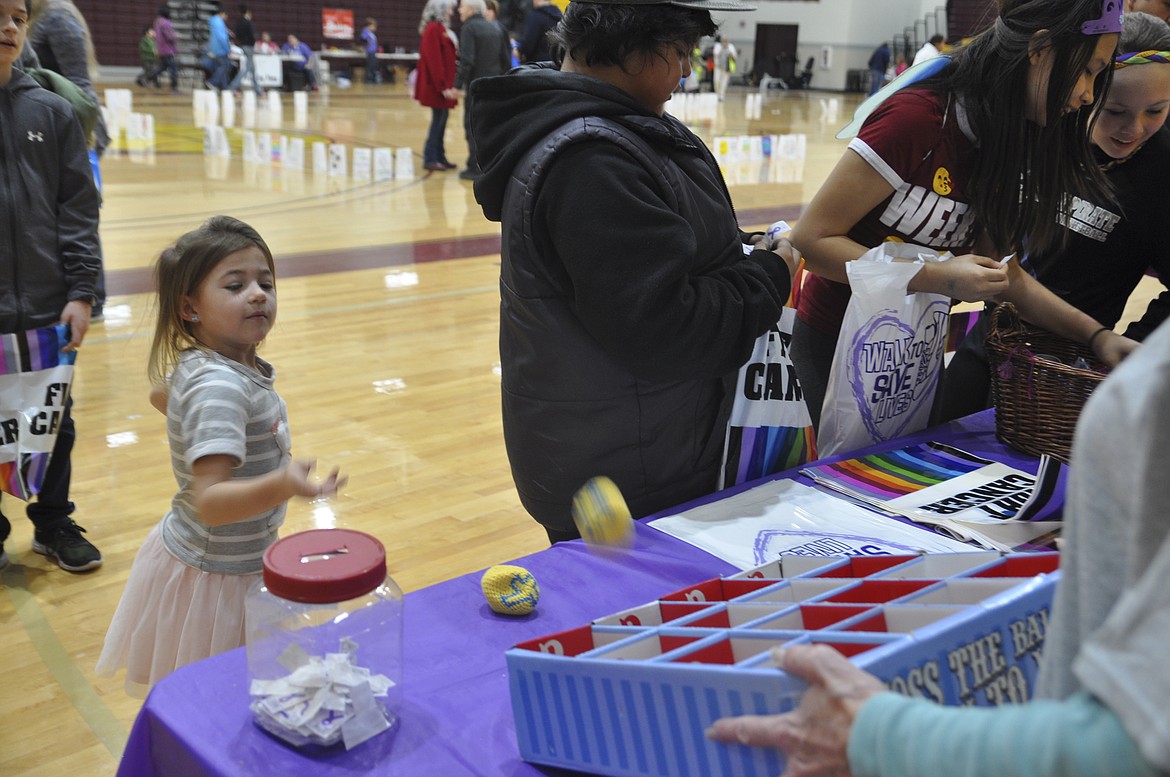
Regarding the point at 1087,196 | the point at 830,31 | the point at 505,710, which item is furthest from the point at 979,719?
the point at 830,31

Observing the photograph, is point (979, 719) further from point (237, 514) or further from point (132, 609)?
point (132, 609)

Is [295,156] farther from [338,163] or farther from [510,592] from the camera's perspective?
[510,592]

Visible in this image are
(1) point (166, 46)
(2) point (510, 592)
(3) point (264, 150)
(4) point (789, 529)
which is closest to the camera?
(2) point (510, 592)

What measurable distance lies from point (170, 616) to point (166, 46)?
22.1m

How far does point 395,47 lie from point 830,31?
41.4ft

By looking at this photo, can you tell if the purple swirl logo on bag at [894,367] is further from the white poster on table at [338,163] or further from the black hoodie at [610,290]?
the white poster on table at [338,163]

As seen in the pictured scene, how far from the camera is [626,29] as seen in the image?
159 cm

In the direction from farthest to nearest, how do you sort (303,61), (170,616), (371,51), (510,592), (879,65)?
(879,65) < (371,51) < (303,61) < (170,616) < (510,592)

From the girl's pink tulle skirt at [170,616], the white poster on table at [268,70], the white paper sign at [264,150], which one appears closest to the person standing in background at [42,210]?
the girl's pink tulle skirt at [170,616]

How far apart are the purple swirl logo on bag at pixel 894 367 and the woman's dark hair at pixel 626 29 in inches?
27.5

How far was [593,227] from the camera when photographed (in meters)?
1.50

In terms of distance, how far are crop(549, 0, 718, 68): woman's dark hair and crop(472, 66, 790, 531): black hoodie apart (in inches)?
2.2

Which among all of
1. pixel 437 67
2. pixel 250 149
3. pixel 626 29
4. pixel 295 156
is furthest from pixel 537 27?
pixel 626 29

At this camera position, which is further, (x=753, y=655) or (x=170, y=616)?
(x=170, y=616)
